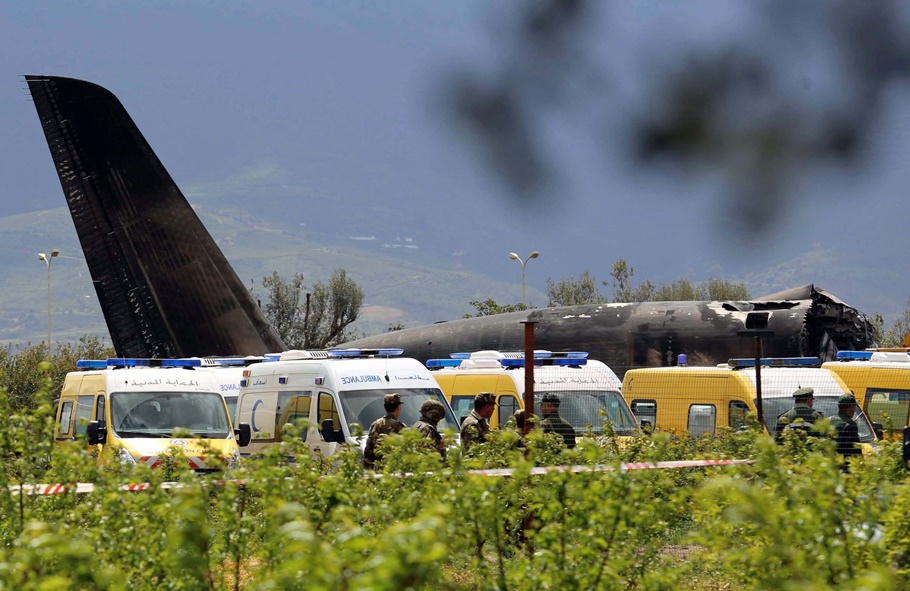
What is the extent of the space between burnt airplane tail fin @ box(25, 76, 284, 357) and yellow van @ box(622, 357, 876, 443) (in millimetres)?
15745

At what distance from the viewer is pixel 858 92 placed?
10008 millimetres

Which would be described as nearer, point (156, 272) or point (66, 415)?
Answer: point (66, 415)

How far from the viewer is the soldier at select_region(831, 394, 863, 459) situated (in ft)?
46.6

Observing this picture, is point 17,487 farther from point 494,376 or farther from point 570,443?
point 494,376

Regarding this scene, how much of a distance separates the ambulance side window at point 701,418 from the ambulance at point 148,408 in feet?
25.0

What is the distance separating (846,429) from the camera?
47.6ft

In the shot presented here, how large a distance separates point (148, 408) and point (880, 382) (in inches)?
497

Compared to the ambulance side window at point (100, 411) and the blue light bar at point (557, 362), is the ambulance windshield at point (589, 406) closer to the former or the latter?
the blue light bar at point (557, 362)

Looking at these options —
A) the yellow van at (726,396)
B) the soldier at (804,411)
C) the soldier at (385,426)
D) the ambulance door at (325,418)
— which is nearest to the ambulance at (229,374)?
the ambulance door at (325,418)

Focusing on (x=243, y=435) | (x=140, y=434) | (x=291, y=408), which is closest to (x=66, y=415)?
(x=140, y=434)

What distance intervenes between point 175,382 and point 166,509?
12.8 m

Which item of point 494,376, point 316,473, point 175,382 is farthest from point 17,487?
point 494,376

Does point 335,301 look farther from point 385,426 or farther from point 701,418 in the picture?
point 385,426

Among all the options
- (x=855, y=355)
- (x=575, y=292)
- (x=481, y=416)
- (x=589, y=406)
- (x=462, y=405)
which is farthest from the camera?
(x=575, y=292)
